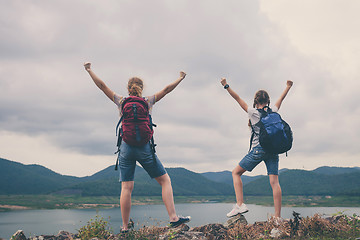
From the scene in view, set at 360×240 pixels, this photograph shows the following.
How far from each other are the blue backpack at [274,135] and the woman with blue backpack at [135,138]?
1.97 metres

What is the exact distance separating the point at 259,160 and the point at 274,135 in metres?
0.65

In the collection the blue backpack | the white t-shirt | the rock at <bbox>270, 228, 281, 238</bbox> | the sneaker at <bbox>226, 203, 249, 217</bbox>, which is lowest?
the rock at <bbox>270, 228, 281, 238</bbox>

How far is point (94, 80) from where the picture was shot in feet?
19.8

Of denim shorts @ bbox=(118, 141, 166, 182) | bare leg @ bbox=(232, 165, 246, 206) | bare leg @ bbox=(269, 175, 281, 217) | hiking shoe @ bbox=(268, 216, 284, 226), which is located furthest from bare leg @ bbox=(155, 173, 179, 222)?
bare leg @ bbox=(269, 175, 281, 217)

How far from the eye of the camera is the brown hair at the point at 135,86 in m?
5.99

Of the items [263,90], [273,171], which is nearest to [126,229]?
[273,171]

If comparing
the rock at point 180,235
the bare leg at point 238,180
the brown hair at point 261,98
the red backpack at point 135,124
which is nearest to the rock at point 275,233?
the bare leg at point 238,180

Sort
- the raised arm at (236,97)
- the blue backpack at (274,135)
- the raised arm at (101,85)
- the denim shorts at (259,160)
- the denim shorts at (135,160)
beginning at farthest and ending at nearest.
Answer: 1. the raised arm at (236,97)
2. the denim shorts at (259,160)
3. the blue backpack at (274,135)
4. the raised arm at (101,85)
5. the denim shorts at (135,160)

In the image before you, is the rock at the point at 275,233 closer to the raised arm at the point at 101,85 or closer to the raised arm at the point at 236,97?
the raised arm at the point at 236,97

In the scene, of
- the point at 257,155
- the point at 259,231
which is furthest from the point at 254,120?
the point at 259,231

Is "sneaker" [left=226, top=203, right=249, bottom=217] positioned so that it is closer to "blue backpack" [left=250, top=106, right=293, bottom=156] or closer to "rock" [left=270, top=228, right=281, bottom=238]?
"rock" [left=270, top=228, right=281, bottom=238]

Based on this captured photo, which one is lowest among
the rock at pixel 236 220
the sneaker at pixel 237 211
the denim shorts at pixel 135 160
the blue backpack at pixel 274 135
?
the rock at pixel 236 220

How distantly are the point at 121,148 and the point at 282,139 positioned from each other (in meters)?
3.16

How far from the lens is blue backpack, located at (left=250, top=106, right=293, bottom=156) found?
6.52 metres
